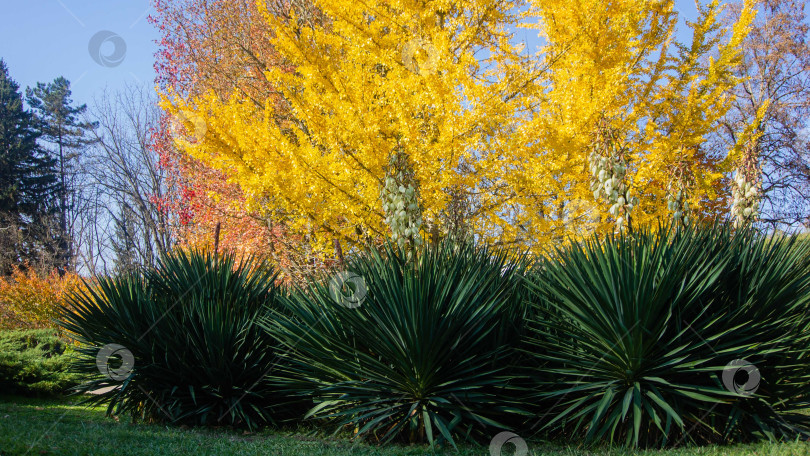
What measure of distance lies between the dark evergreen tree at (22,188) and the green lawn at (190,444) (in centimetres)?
2526

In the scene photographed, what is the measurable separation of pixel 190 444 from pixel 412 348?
214 cm

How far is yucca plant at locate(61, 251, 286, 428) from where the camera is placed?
640 cm

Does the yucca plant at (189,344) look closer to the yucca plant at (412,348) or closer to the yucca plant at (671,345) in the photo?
the yucca plant at (412,348)

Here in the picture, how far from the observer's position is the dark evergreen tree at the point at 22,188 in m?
29.7

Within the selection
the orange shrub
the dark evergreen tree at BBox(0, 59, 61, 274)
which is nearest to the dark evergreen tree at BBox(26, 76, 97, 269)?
the dark evergreen tree at BBox(0, 59, 61, 274)

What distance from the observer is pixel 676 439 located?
478 centimetres

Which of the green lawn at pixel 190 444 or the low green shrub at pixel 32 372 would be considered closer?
the green lawn at pixel 190 444

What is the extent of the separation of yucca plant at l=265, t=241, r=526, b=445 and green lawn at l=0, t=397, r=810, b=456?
1.02 ft

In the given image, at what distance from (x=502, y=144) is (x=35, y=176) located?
118 ft

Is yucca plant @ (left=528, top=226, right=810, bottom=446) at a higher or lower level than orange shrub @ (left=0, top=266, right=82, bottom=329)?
higher

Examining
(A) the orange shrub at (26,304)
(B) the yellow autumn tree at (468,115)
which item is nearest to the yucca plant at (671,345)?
(B) the yellow autumn tree at (468,115)

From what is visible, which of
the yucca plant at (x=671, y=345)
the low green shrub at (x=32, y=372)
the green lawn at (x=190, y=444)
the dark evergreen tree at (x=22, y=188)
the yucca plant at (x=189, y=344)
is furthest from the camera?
the dark evergreen tree at (x=22, y=188)

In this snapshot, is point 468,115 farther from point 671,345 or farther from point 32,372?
point 32,372

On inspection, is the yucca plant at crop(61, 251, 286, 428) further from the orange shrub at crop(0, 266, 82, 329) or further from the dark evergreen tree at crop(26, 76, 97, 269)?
the dark evergreen tree at crop(26, 76, 97, 269)
